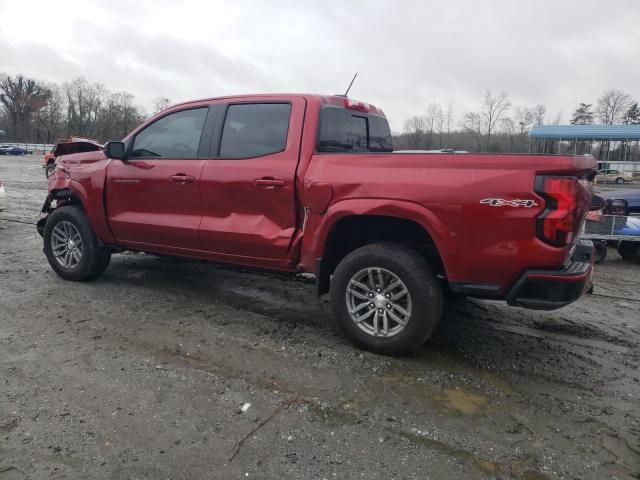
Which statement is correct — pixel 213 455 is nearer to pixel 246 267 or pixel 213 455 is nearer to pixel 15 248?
pixel 246 267

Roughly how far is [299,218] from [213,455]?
2.03 m

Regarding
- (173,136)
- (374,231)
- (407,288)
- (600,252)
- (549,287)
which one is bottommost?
(600,252)

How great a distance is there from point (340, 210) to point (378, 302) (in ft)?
2.44

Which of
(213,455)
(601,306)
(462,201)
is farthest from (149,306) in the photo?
(601,306)

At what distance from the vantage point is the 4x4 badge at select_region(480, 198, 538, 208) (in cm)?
322

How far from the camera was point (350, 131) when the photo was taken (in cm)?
473

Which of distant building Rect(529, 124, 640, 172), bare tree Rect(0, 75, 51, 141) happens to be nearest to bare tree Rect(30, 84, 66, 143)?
bare tree Rect(0, 75, 51, 141)

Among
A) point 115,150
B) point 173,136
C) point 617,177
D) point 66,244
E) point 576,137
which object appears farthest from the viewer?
point 617,177

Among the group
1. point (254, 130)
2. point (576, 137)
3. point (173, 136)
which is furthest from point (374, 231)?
point (576, 137)

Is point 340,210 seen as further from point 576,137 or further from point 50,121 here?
point 50,121

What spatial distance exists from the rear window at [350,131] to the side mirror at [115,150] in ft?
7.35

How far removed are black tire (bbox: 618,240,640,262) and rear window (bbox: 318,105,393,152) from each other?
4802 millimetres

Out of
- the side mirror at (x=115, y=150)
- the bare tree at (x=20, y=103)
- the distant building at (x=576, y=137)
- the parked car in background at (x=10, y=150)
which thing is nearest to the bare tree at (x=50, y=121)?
the bare tree at (x=20, y=103)

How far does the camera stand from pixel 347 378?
11.8 feet
